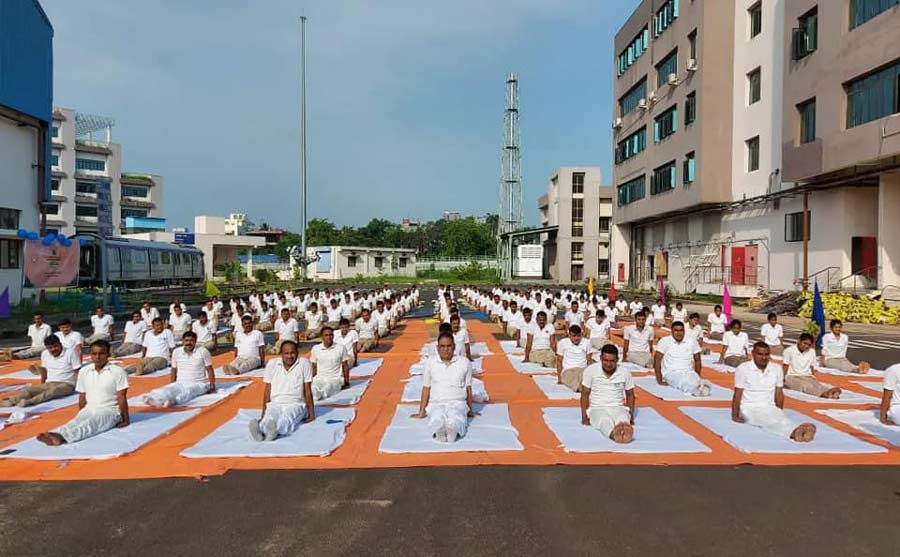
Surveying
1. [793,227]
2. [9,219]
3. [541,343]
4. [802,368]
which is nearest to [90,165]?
[9,219]

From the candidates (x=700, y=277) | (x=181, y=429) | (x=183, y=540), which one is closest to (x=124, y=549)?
(x=183, y=540)

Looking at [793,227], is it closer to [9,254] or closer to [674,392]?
[674,392]

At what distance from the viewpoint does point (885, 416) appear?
7.91 metres

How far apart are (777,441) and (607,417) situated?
1823 mm

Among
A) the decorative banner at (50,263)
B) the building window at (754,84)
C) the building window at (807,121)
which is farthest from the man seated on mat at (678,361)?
the building window at (754,84)

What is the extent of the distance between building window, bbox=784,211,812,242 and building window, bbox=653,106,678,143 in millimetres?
11799

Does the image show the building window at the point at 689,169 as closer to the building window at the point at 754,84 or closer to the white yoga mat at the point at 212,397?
the building window at the point at 754,84

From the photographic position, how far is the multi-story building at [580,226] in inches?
Answer: 2569

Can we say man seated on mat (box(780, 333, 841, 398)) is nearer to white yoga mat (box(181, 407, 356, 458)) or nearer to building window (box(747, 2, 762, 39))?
white yoga mat (box(181, 407, 356, 458))

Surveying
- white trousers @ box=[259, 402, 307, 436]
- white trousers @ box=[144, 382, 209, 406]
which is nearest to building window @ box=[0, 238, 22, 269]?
white trousers @ box=[144, 382, 209, 406]

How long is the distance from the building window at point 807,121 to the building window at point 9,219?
107 ft

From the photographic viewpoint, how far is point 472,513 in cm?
533

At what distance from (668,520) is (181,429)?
5824 mm

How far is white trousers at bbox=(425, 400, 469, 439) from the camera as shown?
750 centimetres
